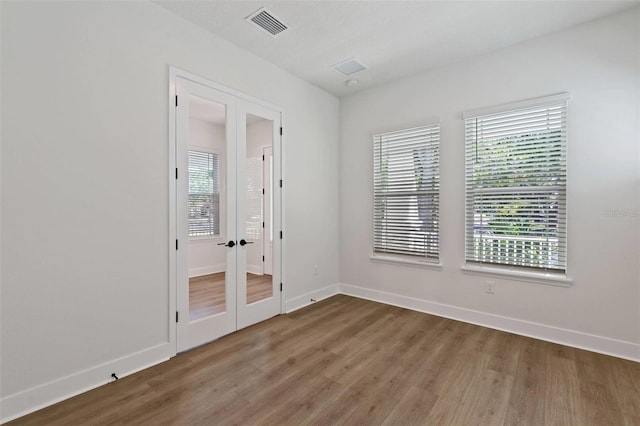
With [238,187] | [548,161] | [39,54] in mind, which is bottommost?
[238,187]

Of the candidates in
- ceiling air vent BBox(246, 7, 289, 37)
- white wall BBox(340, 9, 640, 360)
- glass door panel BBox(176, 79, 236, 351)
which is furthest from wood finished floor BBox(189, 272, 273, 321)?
ceiling air vent BBox(246, 7, 289, 37)

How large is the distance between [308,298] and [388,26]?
3406mm

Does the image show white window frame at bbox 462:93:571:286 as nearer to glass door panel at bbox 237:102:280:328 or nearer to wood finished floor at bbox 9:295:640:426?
wood finished floor at bbox 9:295:640:426

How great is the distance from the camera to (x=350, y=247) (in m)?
4.63

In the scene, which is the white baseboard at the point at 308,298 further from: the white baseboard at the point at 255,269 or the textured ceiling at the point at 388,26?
the textured ceiling at the point at 388,26

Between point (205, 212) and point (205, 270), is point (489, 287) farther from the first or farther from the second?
point (205, 212)

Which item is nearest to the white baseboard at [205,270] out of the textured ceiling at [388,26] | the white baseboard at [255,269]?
the white baseboard at [255,269]

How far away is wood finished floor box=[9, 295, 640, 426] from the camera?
190 centimetres

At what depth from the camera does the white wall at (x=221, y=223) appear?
2.87 m

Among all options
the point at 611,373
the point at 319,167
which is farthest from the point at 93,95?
the point at 611,373

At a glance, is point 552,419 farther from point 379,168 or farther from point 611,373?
point 379,168

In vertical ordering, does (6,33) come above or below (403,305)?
above

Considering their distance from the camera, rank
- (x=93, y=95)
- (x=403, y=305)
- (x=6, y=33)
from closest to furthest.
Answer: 1. (x=6, y=33)
2. (x=93, y=95)
3. (x=403, y=305)

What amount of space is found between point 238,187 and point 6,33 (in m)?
1.96
